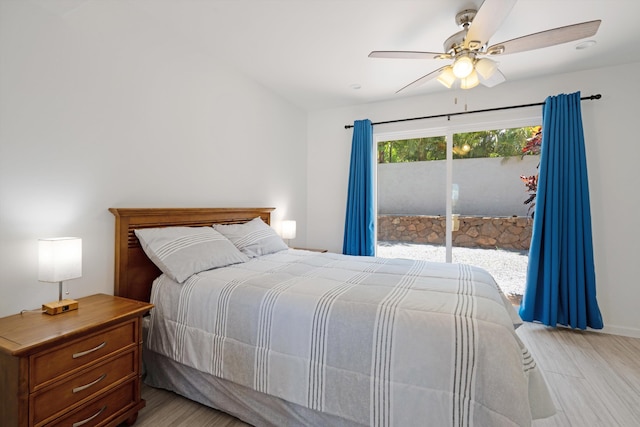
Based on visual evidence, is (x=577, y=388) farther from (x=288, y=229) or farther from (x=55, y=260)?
(x=55, y=260)

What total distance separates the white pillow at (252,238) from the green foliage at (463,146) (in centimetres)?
205

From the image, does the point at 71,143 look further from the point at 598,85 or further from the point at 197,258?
the point at 598,85

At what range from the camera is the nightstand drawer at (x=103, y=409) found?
1.33m

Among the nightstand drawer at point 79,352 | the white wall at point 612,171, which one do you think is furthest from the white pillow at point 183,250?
the white wall at point 612,171

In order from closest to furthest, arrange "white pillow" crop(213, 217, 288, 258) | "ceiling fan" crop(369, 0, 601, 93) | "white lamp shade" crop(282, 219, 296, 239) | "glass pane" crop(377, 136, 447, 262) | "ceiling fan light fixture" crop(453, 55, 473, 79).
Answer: "ceiling fan" crop(369, 0, 601, 93) < "ceiling fan light fixture" crop(453, 55, 473, 79) < "white pillow" crop(213, 217, 288, 258) < "white lamp shade" crop(282, 219, 296, 239) < "glass pane" crop(377, 136, 447, 262)

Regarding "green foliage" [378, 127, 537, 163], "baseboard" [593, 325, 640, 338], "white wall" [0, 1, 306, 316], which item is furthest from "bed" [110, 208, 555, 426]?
"green foliage" [378, 127, 537, 163]

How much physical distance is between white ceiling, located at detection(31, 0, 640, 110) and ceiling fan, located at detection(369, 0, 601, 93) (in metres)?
0.24

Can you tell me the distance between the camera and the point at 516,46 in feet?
6.44

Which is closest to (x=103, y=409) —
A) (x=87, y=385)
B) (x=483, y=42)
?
(x=87, y=385)

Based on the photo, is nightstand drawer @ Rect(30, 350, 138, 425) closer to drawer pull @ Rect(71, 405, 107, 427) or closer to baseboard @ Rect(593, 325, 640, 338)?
drawer pull @ Rect(71, 405, 107, 427)

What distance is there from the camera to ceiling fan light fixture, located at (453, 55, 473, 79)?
2.05 metres

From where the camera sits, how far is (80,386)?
1.37 metres

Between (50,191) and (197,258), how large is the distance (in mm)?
897

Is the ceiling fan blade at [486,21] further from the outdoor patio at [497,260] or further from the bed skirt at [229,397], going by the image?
the outdoor patio at [497,260]
